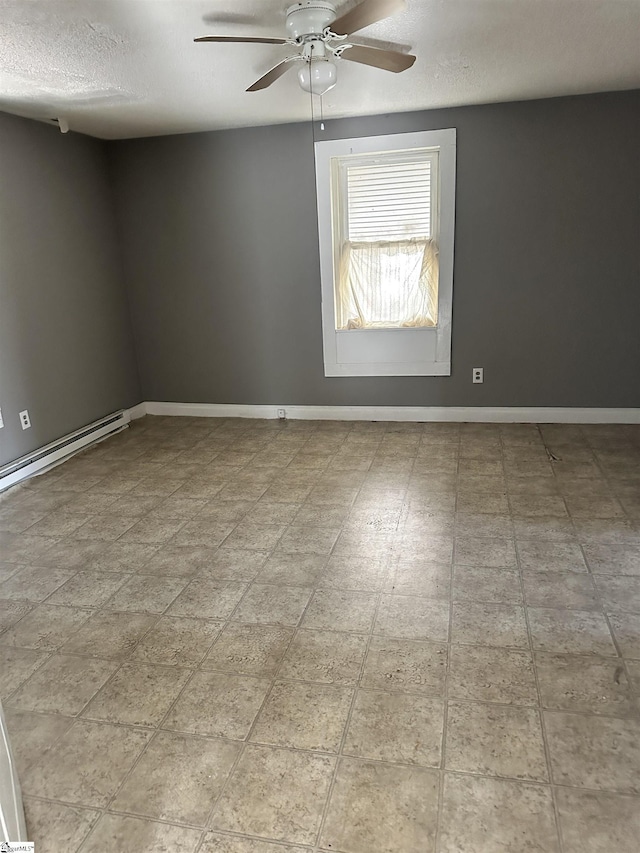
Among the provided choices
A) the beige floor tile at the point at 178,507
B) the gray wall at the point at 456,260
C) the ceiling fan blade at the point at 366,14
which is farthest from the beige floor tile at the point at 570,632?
the gray wall at the point at 456,260

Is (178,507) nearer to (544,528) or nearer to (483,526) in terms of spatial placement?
(483,526)

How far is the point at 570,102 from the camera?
383 centimetres

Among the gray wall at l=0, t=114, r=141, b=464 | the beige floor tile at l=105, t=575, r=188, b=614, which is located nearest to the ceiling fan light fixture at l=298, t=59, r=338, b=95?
the gray wall at l=0, t=114, r=141, b=464

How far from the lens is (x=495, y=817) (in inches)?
55.2

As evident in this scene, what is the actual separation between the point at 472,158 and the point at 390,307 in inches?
46.1

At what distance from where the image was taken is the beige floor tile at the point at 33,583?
247 centimetres

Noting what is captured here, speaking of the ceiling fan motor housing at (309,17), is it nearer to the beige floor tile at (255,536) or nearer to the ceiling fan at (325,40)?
the ceiling fan at (325,40)

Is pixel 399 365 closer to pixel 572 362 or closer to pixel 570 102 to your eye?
pixel 572 362

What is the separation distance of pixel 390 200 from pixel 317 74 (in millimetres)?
1669

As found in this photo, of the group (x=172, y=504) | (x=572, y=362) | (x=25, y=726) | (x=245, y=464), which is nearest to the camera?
(x=25, y=726)

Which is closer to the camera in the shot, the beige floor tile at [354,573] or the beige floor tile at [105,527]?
the beige floor tile at [354,573]

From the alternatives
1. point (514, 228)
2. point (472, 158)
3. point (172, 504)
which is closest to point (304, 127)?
point (472, 158)

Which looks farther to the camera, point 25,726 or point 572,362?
point 572,362

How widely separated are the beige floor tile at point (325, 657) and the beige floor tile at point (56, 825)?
0.69 m
